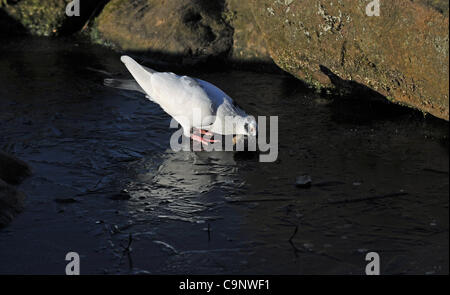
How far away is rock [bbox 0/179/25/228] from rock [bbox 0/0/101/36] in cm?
579

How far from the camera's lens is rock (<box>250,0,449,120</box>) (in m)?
6.15

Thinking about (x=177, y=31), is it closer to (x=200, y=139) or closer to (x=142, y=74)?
(x=142, y=74)

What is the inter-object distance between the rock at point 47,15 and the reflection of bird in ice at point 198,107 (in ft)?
13.5

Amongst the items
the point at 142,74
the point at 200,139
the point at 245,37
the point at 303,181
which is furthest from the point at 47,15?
the point at 303,181

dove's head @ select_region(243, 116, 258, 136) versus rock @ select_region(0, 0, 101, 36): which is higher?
rock @ select_region(0, 0, 101, 36)

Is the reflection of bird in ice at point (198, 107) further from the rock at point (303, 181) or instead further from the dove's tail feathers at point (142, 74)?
the rock at point (303, 181)

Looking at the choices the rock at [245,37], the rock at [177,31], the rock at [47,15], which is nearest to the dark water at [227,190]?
the rock at [245,37]

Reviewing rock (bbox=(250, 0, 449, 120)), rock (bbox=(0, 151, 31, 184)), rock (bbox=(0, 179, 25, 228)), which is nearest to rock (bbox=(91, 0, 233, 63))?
rock (bbox=(250, 0, 449, 120))

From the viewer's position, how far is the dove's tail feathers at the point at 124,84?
26.2 feet

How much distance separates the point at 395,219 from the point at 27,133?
4.22m

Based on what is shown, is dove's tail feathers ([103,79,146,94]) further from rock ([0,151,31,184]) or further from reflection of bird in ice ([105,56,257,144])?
rock ([0,151,31,184])

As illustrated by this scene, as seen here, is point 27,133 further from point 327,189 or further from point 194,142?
point 327,189
